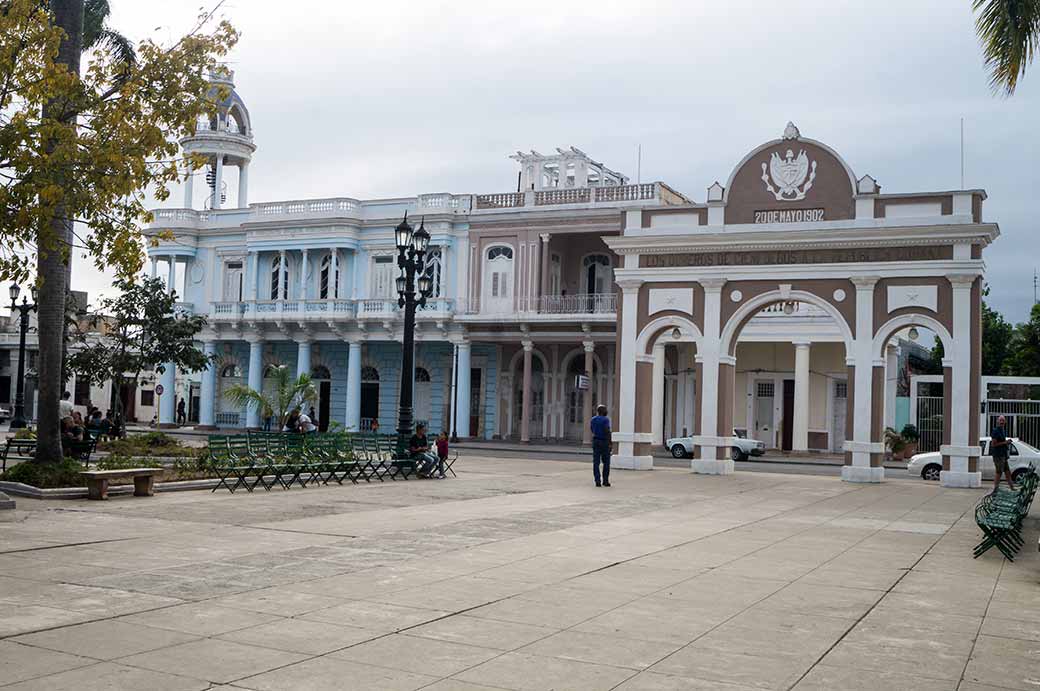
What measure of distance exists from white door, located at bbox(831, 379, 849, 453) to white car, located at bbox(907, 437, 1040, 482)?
41.4 feet

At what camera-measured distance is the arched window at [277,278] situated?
48.5 m

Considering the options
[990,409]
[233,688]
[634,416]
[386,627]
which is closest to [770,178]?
[634,416]

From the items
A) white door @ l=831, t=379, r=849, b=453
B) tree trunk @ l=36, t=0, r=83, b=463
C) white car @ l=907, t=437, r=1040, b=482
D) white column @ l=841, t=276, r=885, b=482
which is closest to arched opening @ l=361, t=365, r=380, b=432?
white door @ l=831, t=379, r=849, b=453

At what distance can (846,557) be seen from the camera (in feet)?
41.3

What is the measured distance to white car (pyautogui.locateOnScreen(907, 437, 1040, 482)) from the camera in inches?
1085

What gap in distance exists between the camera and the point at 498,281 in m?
45.0

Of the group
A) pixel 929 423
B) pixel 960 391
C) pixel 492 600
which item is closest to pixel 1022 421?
pixel 929 423

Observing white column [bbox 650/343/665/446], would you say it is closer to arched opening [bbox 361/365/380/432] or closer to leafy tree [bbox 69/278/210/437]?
arched opening [bbox 361/365/380/432]

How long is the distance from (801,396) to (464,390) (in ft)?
44.1

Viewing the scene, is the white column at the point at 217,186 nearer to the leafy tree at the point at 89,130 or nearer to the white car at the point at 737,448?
→ the white car at the point at 737,448

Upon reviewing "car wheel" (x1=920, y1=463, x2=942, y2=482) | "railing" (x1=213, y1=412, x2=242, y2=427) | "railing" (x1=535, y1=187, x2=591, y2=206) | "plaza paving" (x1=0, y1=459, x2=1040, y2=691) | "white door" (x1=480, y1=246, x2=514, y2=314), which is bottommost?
"plaza paving" (x1=0, y1=459, x2=1040, y2=691)

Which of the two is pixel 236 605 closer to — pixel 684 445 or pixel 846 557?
pixel 846 557

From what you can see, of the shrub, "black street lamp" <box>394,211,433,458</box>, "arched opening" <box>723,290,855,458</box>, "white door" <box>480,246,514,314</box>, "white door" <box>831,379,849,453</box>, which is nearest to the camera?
the shrub

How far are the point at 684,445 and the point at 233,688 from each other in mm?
32884
